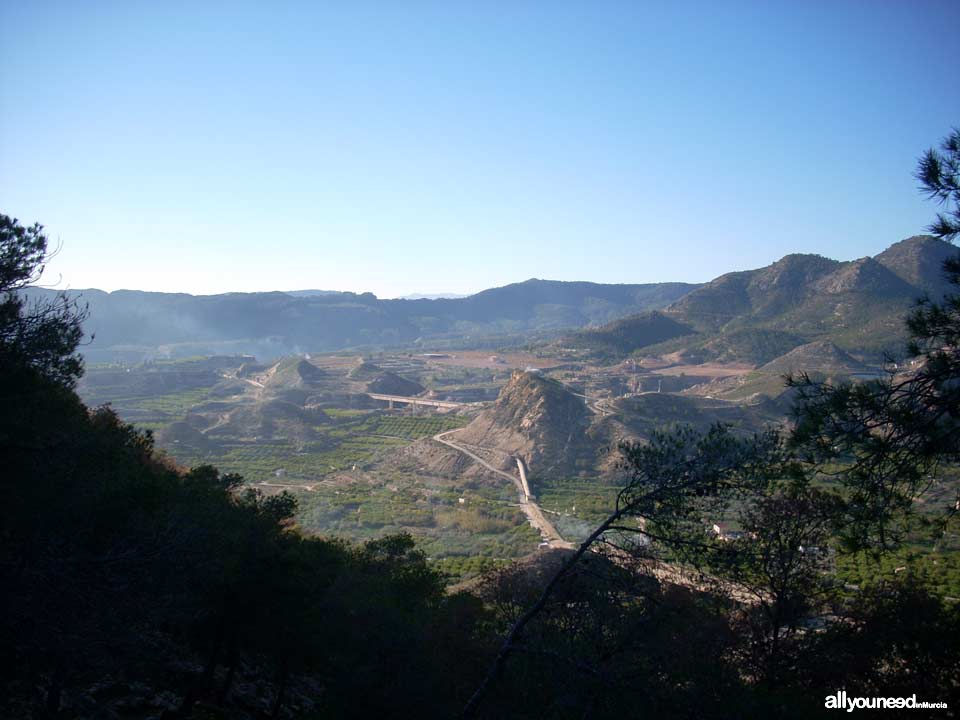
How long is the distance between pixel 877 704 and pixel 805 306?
285 ft

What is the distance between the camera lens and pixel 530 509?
32.1 meters

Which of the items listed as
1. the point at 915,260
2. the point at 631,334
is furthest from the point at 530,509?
the point at 915,260

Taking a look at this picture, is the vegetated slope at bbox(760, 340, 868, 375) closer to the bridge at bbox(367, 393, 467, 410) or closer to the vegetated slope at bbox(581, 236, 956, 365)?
the vegetated slope at bbox(581, 236, 956, 365)

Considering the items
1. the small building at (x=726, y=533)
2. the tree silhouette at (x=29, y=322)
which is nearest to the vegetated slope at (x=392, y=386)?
the small building at (x=726, y=533)

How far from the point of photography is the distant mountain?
130 metres

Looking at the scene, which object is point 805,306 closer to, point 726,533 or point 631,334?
point 631,334

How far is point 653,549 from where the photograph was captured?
6488 mm

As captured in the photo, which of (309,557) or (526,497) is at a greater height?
(309,557)

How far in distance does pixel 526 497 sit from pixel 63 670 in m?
29.8

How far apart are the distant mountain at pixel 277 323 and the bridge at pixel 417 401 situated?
65.7 m

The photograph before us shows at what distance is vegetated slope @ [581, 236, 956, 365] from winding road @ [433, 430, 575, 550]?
39261mm

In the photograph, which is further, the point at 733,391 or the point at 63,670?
the point at 733,391

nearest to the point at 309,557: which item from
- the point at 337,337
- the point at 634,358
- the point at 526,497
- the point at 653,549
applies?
the point at 653,549

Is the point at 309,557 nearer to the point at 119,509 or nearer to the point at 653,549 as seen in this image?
the point at 119,509
